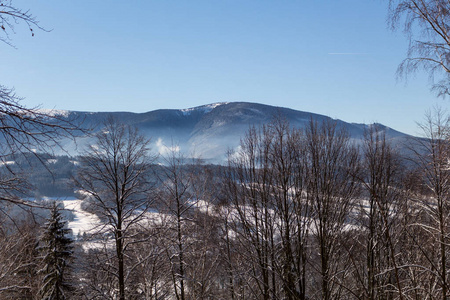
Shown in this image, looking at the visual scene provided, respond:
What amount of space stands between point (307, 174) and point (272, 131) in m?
1.86

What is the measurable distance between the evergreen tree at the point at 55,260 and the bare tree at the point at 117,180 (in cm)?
710

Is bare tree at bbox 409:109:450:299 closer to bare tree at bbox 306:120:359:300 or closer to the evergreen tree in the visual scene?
bare tree at bbox 306:120:359:300

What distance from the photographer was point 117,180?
12.6 m

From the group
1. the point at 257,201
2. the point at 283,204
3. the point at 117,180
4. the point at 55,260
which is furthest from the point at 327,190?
the point at 55,260

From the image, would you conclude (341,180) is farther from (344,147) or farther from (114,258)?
(114,258)

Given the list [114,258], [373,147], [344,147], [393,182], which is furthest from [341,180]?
[114,258]

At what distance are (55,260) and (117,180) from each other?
9594 millimetres

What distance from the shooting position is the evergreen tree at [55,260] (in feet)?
59.6

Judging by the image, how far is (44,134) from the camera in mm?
4387

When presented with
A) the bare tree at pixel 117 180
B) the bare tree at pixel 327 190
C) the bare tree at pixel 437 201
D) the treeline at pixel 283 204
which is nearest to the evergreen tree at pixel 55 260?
the treeline at pixel 283 204

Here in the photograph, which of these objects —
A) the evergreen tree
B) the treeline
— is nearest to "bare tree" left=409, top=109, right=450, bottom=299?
the treeline

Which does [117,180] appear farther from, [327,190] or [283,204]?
[327,190]

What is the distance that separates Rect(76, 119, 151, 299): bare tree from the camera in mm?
11938

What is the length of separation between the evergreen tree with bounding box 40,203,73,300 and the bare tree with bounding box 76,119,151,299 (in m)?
7.10
